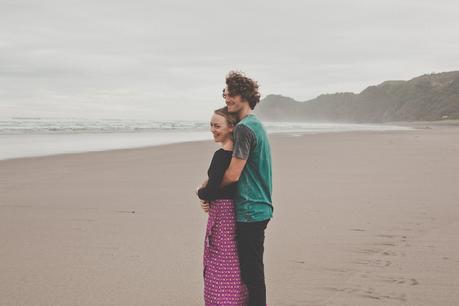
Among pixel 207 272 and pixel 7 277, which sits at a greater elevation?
pixel 207 272

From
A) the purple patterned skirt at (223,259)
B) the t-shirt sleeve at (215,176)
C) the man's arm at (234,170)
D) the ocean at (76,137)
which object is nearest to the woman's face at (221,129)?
the t-shirt sleeve at (215,176)

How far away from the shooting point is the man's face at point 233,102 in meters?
2.92

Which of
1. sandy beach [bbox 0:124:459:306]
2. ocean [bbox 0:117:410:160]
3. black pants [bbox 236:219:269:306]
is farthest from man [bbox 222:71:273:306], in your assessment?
ocean [bbox 0:117:410:160]

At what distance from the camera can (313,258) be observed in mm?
4695

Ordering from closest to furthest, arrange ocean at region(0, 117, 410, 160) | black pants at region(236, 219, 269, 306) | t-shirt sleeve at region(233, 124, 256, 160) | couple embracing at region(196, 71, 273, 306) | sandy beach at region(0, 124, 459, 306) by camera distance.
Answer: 1. t-shirt sleeve at region(233, 124, 256, 160)
2. couple embracing at region(196, 71, 273, 306)
3. black pants at region(236, 219, 269, 306)
4. sandy beach at region(0, 124, 459, 306)
5. ocean at region(0, 117, 410, 160)

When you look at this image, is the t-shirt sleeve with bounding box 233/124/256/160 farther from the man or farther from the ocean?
the ocean

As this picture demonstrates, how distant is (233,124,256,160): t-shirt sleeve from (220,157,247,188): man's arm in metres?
0.03

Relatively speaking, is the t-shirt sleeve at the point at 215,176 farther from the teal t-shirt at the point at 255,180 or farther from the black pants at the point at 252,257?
the black pants at the point at 252,257

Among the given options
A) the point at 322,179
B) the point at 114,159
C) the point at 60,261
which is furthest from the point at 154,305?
the point at 114,159

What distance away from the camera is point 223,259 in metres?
3.00

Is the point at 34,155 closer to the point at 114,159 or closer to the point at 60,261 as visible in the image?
the point at 114,159

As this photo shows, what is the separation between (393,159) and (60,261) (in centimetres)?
1025

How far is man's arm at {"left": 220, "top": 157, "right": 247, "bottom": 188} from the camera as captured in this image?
2.74 metres

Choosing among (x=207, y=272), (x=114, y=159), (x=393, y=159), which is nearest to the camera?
(x=207, y=272)
